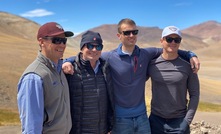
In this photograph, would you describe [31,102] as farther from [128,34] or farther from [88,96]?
[128,34]

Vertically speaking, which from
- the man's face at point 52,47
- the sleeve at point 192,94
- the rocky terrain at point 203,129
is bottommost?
the rocky terrain at point 203,129

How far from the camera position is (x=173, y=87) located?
21.6 feet

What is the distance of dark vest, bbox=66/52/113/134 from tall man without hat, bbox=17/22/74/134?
0.48 metres

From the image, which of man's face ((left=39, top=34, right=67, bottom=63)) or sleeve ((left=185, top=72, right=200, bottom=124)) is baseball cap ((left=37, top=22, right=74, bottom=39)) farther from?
sleeve ((left=185, top=72, right=200, bottom=124))

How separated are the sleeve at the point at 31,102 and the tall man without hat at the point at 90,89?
123cm

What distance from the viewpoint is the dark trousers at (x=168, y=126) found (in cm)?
657

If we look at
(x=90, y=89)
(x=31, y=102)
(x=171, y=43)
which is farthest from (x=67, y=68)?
(x=171, y=43)

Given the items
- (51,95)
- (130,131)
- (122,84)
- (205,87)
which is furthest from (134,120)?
(205,87)

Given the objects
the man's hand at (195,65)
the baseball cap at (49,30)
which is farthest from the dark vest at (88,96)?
the man's hand at (195,65)

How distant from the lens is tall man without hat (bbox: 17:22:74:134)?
190 inches

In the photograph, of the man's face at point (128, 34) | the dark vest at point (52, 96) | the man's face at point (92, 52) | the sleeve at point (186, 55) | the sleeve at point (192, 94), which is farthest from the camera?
the sleeve at point (186, 55)

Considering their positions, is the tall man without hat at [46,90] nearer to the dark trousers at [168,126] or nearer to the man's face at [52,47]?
the man's face at [52,47]

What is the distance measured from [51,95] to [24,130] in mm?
601

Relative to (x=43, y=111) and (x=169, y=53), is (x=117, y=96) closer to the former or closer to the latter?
(x=169, y=53)
